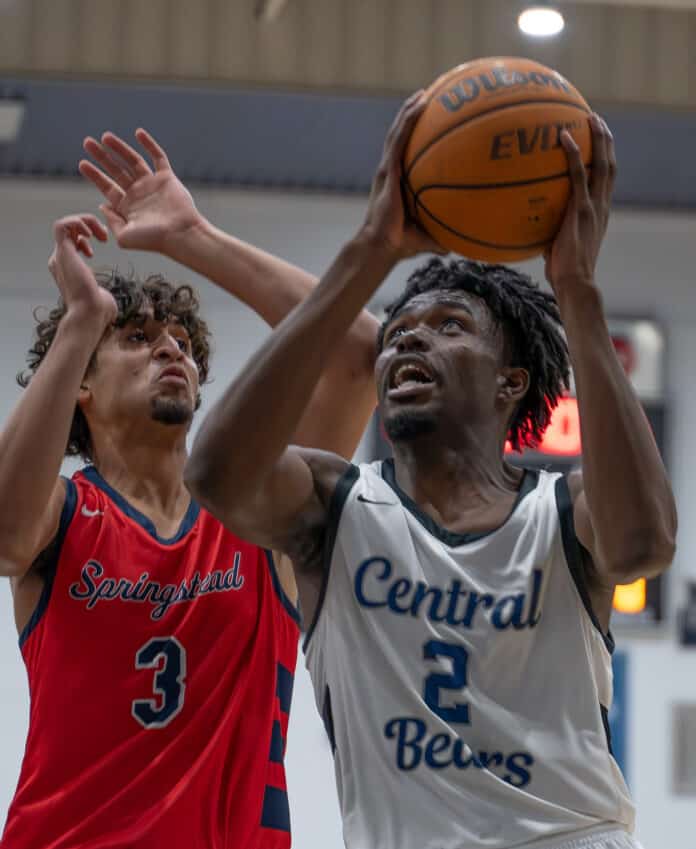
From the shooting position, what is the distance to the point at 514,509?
8.91ft

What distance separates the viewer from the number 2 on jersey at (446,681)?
2.48 meters

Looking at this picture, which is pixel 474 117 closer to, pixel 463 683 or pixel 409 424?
pixel 409 424

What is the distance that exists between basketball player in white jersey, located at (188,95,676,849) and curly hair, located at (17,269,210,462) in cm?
124

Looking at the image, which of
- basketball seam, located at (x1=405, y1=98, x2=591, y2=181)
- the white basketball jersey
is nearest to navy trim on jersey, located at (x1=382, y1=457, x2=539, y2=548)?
the white basketball jersey

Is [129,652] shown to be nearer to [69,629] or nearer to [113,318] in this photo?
[69,629]

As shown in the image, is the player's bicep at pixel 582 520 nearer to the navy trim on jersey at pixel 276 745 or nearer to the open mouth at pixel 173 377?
the navy trim on jersey at pixel 276 745

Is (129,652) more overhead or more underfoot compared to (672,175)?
more underfoot

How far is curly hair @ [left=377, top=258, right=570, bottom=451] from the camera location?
3.00 m

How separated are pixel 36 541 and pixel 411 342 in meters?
1.09

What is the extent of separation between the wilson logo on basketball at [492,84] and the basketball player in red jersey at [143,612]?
923 millimetres

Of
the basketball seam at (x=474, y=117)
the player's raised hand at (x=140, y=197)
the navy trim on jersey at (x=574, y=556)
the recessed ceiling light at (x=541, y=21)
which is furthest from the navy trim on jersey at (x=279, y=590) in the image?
the recessed ceiling light at (x=541, y=21)

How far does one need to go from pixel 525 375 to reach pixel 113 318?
1.14m

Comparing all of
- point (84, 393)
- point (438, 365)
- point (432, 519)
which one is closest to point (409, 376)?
point (438, 365)

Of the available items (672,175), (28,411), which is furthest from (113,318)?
(672,175)
